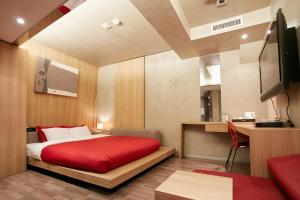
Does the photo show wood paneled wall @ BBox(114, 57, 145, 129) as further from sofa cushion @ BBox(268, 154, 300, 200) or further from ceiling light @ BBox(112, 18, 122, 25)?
sofa cushion @ BBox(268, 154, 300, 200)

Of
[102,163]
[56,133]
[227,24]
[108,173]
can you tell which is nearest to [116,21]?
[227,24]

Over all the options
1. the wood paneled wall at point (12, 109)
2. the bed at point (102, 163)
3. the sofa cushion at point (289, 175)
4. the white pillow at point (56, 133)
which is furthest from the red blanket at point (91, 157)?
the sofa cushion at point (289, 175)

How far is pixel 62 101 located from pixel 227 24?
4202mm

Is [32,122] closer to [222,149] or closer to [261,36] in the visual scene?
[222,149]

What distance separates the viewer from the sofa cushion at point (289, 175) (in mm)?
766

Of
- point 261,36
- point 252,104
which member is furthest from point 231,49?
point 252,104

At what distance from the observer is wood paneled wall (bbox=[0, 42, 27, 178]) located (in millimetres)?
2623

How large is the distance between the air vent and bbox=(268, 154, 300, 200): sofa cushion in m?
2.48

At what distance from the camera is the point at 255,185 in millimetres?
1133

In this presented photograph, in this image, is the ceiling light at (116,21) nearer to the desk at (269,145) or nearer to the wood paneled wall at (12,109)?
the wood paneled wall at (12,109)

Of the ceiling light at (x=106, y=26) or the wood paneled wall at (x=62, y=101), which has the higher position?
the ceiling light at (x=106, y=26)

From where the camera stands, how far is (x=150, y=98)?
457 cm

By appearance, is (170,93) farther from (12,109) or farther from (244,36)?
(12,109)

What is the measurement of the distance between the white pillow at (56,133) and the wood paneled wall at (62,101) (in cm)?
47
